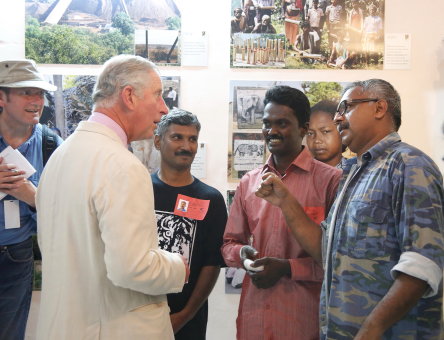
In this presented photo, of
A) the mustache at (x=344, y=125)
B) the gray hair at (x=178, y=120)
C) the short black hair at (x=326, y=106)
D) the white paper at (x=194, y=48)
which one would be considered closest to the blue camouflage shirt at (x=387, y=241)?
the mustache at (x=344, y=125)

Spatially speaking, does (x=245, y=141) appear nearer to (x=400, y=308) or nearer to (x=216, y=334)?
(x=216, y=334)

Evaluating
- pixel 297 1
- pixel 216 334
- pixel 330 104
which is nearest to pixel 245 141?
→ pixel 330 104

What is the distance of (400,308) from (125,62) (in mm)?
1238

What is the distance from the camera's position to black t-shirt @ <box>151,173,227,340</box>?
231 cm

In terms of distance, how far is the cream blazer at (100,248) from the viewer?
4.72 ft

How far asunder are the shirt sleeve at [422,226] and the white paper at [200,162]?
1.62m

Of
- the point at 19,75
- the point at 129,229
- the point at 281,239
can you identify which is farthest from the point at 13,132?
the point at 281,239

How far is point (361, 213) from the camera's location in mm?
1596

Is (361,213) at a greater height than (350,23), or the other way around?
(350,23)

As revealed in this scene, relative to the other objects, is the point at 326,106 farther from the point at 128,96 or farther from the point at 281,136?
the point at 128,96

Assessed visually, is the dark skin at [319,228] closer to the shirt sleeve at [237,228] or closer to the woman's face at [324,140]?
the shirt sleeve at [237,228]

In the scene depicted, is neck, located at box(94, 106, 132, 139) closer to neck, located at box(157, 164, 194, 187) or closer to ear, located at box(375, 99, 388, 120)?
neck, located at box(157, 164, 194, 187)

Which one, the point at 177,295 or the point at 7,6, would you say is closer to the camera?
the point at 177,295

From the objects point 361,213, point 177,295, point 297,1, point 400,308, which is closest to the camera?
point 400,308
